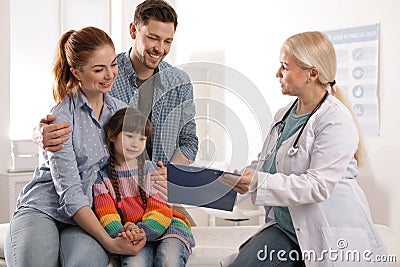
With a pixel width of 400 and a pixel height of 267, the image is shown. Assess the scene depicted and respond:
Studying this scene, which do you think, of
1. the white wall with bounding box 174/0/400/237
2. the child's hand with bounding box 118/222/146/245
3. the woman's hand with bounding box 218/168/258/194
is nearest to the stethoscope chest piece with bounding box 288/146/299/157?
the woman's hand with bounding box 218/168/258/194

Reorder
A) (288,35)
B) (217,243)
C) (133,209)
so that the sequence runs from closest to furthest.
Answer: (133,209) → (217,243) → (288,35)

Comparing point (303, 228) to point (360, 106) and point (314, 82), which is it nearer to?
point (314, 82)

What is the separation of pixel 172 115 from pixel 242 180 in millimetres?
282

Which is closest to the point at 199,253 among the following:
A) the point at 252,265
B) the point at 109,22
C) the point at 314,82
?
the point at 252,265

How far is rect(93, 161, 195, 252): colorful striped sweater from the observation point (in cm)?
199

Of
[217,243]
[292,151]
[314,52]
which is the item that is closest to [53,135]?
[292,151]

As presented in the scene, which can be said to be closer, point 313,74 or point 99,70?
point 99,70

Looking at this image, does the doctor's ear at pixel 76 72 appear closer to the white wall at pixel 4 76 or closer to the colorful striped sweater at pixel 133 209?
the colorful striped sweater at pixel 133 209

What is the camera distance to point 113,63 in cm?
201

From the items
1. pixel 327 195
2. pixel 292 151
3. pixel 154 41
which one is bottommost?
pixel 327 195

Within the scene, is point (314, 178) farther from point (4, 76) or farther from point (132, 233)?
point (4, 76)

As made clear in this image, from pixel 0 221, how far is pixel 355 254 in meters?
3.09

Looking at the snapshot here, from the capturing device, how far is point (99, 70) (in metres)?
1.98

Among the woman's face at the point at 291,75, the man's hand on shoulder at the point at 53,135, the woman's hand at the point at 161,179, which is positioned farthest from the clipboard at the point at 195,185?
the woman's face at the point at 291,75
